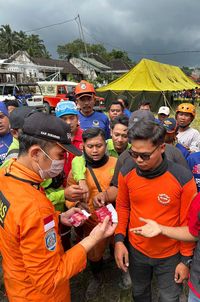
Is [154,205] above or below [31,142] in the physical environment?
below

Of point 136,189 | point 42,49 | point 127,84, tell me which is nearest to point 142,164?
point 136,189

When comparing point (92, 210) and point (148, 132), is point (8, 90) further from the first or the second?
point (148, 132)

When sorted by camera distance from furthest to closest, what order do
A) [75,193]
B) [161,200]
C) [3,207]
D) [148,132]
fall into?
[75,193] → [161,200] → [148,132] → [3,207]

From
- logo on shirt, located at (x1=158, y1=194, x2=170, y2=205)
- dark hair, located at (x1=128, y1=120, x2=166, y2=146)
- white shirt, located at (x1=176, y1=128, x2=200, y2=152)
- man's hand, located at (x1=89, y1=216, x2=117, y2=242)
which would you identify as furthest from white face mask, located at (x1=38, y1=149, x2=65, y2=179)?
white shirt, located at (x1=176, y1=128, x2=200, y2=152)

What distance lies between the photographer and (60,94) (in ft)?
71.3

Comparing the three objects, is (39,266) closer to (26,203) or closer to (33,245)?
(33,245)

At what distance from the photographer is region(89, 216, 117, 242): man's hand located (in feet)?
5.65

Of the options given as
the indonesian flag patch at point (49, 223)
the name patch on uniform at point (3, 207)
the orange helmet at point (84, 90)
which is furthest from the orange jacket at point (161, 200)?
the orange helmet at point (84, 90)

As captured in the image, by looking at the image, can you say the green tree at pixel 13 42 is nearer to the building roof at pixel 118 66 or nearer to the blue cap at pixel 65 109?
the building roof at pixel 118 66

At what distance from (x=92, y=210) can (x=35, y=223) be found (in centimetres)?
144

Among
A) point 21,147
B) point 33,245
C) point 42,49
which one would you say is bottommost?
point 33,245

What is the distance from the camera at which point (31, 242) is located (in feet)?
4.60

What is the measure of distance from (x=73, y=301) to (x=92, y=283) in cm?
30

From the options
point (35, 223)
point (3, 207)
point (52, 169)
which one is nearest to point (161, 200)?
point (52, 169)
